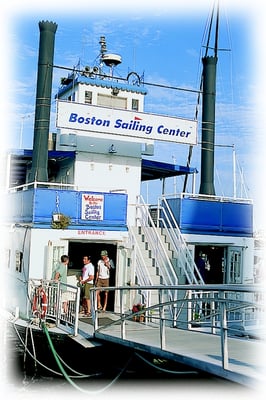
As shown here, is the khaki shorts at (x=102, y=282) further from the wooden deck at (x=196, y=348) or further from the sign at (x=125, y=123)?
the sign at (x=125, y=123)

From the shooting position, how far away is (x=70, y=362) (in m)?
10.1

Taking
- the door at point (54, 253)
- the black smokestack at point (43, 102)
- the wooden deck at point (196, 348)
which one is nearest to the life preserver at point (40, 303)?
the door at point (54, 253)

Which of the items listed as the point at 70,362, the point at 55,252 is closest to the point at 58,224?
the point at 55,252

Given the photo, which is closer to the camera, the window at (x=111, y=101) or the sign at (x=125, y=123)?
the sign at (x=125, y=123)

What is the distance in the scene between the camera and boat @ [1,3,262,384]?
41.2 ft

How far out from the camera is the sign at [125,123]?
14.4 m

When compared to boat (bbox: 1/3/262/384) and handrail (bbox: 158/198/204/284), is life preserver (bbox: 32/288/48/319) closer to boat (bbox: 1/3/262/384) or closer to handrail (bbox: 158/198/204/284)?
boat (bbox: 1/3/262/384)

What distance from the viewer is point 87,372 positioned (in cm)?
1023

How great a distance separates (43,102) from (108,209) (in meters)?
3.74

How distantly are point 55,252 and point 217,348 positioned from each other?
5.99 meters

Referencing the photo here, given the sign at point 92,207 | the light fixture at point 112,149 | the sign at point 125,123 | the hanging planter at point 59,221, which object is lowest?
the hanging planter at point 59,221

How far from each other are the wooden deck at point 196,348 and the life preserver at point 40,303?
0.91m

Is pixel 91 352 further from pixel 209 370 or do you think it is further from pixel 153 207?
pixel 153 207

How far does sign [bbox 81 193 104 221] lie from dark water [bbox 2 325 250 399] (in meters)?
3.20
